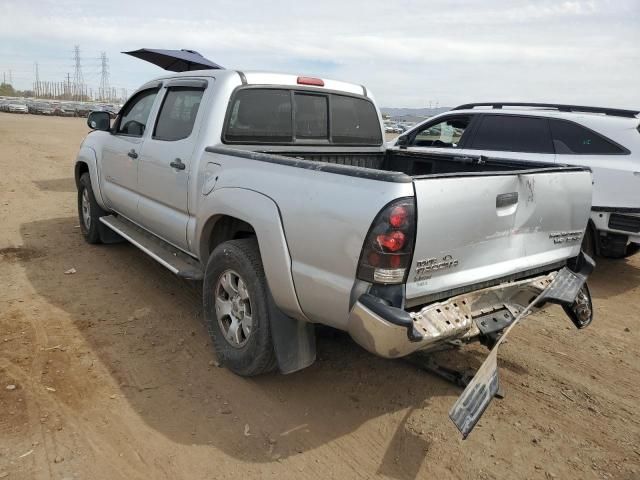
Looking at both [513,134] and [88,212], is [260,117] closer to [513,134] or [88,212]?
[88,212]

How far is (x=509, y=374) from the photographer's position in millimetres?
3670

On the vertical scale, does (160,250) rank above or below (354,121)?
below

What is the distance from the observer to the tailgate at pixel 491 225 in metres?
2.49

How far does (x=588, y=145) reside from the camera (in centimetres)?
589

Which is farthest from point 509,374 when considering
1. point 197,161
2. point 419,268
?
point 197,161

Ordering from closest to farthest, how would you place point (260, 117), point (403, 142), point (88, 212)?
point (260, 117)
point (88, 212)
point (403, 142)

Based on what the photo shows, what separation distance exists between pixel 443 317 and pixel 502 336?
438 millimetres

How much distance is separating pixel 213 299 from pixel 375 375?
1236 millimetres

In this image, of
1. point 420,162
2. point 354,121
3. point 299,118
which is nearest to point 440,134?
point 354,121

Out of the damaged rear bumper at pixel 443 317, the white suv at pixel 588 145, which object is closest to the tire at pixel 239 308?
the damaged rear bumper at pixel 443 317

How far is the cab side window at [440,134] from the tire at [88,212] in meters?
4.71

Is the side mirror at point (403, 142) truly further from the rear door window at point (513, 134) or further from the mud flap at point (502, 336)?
the mud flap at point (502, 336)

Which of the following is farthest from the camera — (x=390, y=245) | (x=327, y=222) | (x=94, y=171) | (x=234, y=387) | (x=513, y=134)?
(x=513, y=134)

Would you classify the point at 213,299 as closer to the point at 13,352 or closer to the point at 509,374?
the point at 13,352
